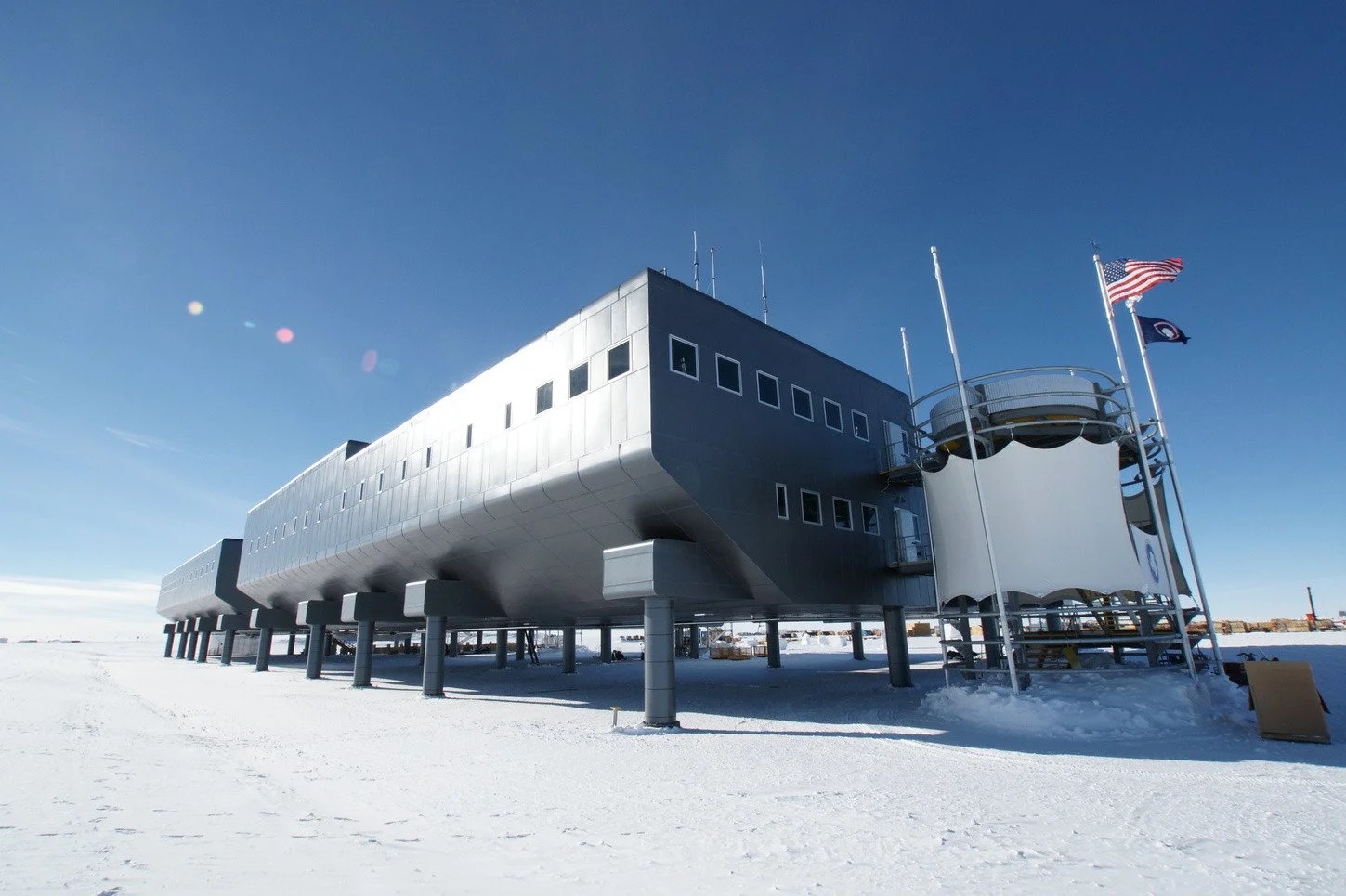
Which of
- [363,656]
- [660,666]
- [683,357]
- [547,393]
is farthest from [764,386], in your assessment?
[363,656]

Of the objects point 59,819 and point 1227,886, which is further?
point 59,819

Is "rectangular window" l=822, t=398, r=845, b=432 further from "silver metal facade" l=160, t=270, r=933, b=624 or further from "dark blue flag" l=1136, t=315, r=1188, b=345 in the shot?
"dark blue flag" l=1136, t=315, r=1188, b=345

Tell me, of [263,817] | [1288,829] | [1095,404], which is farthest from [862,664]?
[263,817]

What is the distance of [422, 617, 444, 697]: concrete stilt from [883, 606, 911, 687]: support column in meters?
20.9

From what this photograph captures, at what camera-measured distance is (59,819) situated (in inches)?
368

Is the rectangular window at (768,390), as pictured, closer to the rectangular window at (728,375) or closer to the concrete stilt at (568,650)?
the rectangular window at (728,375)

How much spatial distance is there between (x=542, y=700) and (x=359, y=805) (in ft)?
66.8

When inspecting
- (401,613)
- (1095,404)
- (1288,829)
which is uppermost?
(1095,404)

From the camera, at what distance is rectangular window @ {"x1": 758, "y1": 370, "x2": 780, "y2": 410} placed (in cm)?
2391

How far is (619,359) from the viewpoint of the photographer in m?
21.2

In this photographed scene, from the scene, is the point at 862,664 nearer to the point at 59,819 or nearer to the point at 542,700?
the point at 542,700

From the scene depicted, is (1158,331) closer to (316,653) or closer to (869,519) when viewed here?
(869,519)

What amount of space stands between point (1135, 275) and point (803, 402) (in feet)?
37.8

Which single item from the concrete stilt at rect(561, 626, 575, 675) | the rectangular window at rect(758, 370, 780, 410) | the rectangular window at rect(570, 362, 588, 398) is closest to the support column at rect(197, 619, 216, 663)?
Result: the concrete stilt at rect(561, 626, 575, 675)
